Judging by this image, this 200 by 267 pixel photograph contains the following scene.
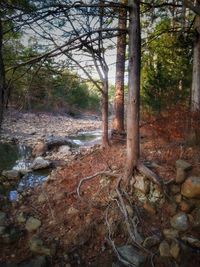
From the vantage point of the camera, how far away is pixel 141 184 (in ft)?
16.3

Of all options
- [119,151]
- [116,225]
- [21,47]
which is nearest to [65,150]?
[119,151]

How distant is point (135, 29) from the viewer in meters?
4.85

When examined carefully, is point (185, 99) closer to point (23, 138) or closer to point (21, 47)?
point (21, 47)

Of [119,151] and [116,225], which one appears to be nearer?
[116,225]

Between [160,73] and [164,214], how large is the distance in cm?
760

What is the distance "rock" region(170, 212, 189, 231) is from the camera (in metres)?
4.39

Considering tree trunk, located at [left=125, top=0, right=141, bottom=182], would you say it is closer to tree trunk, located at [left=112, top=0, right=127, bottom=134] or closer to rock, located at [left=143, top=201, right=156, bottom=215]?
rock, located at [left=143, top=201, right=156, bottom=215]

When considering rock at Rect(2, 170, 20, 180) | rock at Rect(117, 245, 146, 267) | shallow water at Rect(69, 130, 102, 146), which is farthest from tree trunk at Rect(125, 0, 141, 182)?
shallow water at Rect(69, 130, 102, 146)

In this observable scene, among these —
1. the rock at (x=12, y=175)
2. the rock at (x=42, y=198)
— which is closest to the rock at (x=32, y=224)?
the rock at (x=42, y=198)

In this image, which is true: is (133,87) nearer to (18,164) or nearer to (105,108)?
(105,108)

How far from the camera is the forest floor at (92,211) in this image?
14.4ft

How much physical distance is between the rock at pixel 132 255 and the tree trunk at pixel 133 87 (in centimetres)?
128

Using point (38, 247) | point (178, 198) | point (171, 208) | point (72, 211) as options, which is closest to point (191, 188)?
point (178, 198)

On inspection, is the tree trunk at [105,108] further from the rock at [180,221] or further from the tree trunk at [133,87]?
the rock at [180,221]
